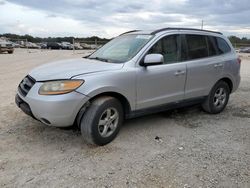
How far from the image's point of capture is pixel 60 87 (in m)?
4.10

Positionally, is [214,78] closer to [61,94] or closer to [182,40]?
[182,40]

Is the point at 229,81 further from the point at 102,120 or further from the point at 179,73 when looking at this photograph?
the point at 102,120

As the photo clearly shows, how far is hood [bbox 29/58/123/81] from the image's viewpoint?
425cm

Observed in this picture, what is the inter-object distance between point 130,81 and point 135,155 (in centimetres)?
108

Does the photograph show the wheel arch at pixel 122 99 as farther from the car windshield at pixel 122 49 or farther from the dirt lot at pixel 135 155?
the car windshield at pixel 122 49

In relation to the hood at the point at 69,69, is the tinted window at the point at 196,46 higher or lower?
higher

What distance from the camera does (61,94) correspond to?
406cm

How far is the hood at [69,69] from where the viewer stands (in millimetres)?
4246

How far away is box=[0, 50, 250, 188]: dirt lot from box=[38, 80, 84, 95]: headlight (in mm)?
803

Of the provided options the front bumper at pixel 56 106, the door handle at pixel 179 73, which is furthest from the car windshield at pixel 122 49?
the front bumper at pixel 56 106

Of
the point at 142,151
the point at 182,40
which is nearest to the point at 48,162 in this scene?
the point at 142,151

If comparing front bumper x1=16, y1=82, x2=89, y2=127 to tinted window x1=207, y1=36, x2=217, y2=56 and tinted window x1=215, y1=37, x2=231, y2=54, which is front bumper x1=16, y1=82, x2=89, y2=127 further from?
tinted window x1=215, y1=37, x2=231, y2=54

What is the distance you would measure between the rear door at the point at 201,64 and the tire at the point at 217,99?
0.16m

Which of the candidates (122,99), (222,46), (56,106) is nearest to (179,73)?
(122,99)
